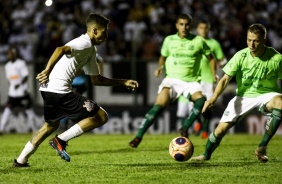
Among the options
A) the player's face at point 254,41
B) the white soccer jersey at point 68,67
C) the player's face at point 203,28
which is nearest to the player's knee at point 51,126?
the white soccer jersey at point 68,67

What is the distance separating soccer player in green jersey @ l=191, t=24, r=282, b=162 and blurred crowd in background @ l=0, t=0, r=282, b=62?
379 inches

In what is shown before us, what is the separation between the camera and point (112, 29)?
21984mm

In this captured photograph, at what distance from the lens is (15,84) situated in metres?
18.9

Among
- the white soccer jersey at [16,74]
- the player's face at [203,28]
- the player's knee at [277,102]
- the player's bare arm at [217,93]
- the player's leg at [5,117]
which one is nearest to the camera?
the player's bare arm at [217,93]

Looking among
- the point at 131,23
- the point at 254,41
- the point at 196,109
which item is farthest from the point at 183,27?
the point at 131,23

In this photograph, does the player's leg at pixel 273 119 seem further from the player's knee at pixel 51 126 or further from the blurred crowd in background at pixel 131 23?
the blurred crowd in background at pixel 131 23

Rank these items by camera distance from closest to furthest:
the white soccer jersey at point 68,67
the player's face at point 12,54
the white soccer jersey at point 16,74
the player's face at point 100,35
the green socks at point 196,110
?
the white soccer jersey at point 68,67, the player's face at point 100,35, the green socks at point 196,110, the player's face at point 12,54, the white soccer jersey at point 16,74

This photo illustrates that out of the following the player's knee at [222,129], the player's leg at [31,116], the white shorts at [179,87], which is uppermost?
the player's knee at [222,129]

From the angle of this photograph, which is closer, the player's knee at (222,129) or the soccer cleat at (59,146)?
the soccer cleat at (59,146)

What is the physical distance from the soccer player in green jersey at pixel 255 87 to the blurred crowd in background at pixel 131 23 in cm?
963

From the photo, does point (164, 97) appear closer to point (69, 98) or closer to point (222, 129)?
point (222, 129)

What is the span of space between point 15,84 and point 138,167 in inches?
365

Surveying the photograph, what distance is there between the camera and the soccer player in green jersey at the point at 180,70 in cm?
1355

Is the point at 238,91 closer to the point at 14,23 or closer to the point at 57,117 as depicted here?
the point at 57,117
